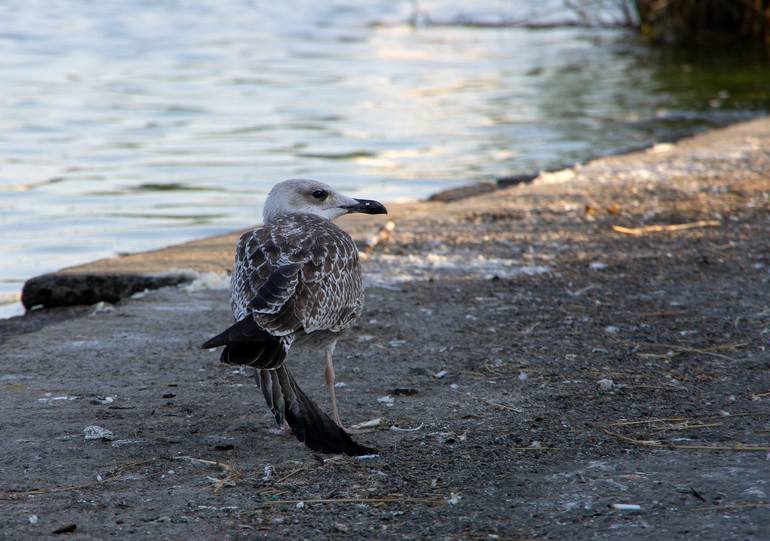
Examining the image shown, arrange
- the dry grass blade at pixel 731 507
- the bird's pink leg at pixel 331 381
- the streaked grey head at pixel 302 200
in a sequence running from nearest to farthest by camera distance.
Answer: the dry grass blade at pixel 731 507 < the bird's pink leg at pixel 331 381 < the streaked grey head at pixel 302 200

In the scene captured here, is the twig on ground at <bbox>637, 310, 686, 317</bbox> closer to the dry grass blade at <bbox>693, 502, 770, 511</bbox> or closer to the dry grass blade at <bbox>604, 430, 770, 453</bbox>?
the dry grass blade at <bbox>604, 430, 770, 453</bbox>

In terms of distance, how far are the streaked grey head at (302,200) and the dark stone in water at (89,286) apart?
71.7 inches

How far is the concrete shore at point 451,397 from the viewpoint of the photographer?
424cm

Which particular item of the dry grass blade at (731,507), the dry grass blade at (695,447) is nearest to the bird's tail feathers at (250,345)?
the dry grass blade at (695,447)

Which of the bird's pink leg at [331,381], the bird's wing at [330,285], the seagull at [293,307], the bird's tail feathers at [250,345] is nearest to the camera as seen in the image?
the bird's tail feathers at [250,345]

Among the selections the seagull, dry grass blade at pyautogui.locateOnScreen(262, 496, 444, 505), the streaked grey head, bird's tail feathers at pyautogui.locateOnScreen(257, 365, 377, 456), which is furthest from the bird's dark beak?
dry grass blade at pyautogui.locateOnScreen(262, 496, 444, 505)

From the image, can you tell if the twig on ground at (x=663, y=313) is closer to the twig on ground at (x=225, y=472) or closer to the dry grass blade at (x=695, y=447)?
the dry grass blade at (x=695, y=447)

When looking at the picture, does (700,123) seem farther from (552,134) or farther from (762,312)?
(762,312)

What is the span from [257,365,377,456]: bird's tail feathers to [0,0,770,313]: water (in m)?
4.23

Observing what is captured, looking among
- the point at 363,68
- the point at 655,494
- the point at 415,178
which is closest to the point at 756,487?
the point at 655,494

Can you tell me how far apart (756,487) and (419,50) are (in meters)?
18.6

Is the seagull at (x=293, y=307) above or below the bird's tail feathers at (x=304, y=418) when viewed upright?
above

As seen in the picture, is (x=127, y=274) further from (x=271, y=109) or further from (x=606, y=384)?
(x=271, y=109)

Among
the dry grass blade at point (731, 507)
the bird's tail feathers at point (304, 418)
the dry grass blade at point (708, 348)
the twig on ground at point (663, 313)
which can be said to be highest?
the bird's tail feathers at point (304, 418)
